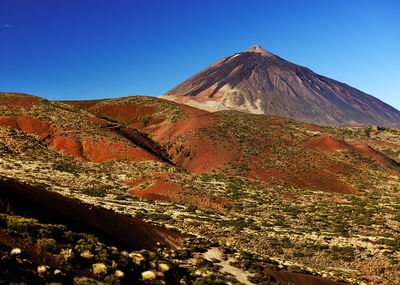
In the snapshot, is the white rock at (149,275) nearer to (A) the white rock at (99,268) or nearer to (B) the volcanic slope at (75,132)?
(A) the white rock at (99,268)

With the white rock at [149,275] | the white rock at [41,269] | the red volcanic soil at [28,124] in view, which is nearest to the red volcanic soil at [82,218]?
the white rock at [149,275]

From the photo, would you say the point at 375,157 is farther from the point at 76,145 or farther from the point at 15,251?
the point at 15,251

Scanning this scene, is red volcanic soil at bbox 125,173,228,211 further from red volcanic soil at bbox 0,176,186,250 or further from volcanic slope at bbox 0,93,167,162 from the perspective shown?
red volcanic soil at bbox 0,176,186,250

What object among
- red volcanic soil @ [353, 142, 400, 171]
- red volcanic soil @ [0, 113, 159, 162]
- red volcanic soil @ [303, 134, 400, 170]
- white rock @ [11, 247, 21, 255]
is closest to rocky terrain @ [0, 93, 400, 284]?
white rock @ [11, 247, 21, 255]

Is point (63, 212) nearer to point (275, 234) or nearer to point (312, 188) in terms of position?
point (275, 234)

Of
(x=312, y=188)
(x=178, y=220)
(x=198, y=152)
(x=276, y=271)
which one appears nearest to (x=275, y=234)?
(x=276, y=271)
